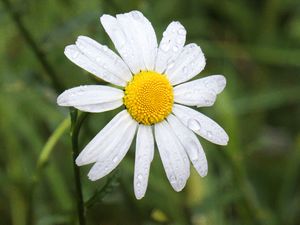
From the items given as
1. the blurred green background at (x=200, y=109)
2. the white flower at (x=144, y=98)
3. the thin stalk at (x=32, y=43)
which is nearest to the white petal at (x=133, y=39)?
the white flower at (x=144, y=98)

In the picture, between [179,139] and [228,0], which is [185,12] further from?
[179,139]

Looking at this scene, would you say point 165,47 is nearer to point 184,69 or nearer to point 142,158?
point 184,69

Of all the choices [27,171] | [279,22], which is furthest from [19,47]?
[279,22]

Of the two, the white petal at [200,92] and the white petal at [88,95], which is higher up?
the white petal at [88,95]

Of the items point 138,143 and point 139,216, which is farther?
point 139,216

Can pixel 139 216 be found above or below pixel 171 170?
below

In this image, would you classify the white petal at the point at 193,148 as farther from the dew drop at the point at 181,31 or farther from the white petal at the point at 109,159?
the dew drop at the point at 181,31

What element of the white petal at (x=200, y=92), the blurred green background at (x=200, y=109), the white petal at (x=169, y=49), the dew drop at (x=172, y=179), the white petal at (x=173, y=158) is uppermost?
the white petal at (x=169, y=49)
